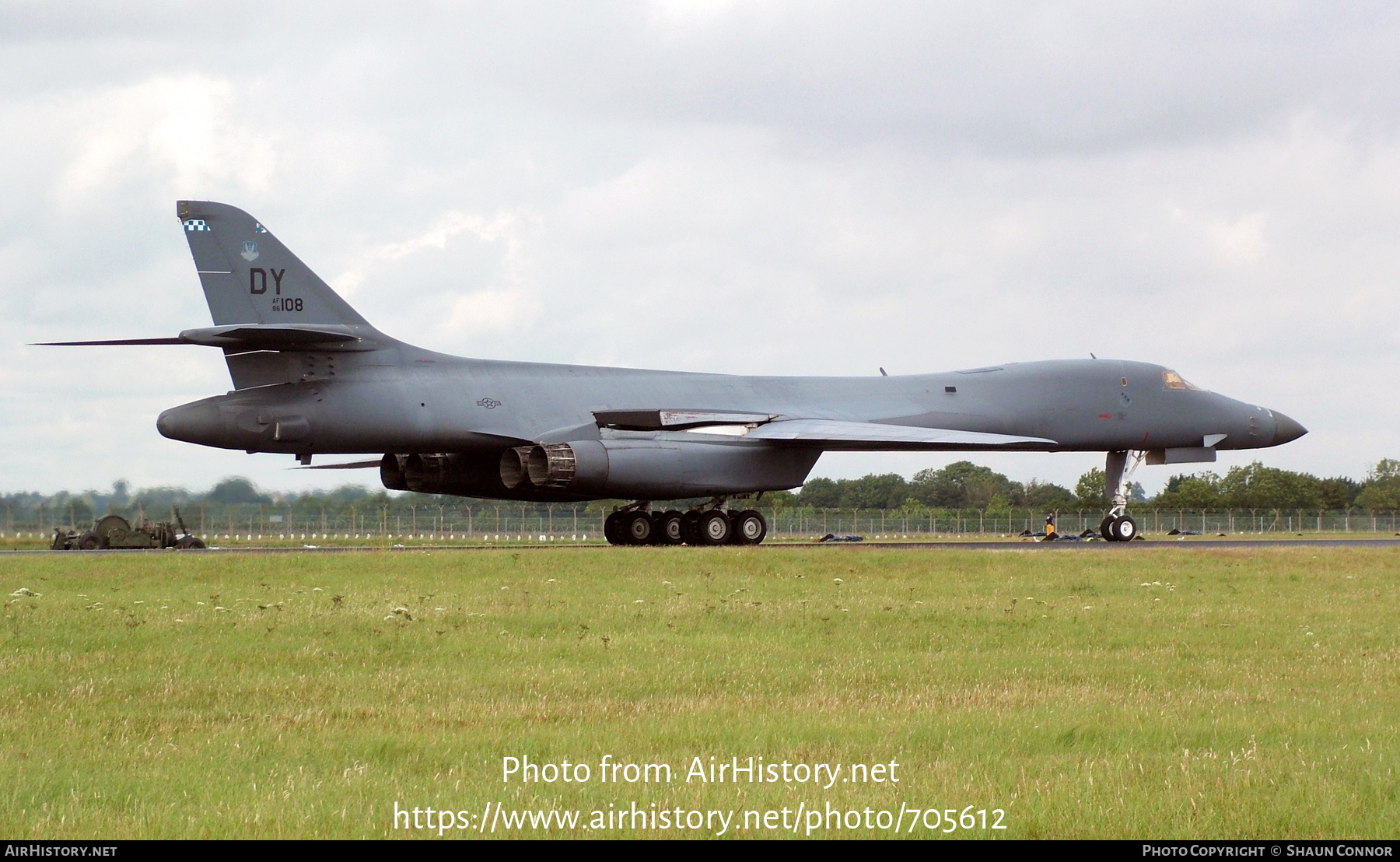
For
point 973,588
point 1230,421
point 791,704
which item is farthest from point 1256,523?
point 791,704

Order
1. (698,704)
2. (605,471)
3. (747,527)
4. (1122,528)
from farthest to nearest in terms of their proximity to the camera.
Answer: (1122,528)
(747,527)
(605,471)
(698,704)

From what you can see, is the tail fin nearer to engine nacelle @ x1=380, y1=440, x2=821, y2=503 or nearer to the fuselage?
the fuselage

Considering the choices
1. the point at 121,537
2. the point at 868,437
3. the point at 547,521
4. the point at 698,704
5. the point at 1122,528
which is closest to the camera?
the point at 698,704

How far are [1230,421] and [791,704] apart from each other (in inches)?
1006

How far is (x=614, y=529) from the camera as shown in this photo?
26.3m

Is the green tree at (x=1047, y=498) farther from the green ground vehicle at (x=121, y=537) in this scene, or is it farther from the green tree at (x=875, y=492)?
the green ground vehicle at (x=121, y=537)

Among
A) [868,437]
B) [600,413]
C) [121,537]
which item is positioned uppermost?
[600,413]

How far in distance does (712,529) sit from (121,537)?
41.1ft

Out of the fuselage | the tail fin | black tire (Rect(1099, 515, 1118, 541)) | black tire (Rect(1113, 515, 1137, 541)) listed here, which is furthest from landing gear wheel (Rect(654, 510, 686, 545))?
black tire (Rect(1113, 515, 1137, 541))

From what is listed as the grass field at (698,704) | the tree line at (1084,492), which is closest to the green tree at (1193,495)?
the tree line at (1084,492)

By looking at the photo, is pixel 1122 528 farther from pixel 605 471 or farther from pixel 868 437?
pixel 605 471

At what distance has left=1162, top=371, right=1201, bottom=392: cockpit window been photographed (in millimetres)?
30156

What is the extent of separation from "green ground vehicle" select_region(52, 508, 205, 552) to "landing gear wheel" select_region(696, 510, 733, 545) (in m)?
10.8

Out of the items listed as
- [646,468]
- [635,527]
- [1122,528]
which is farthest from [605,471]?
[1122,528]
